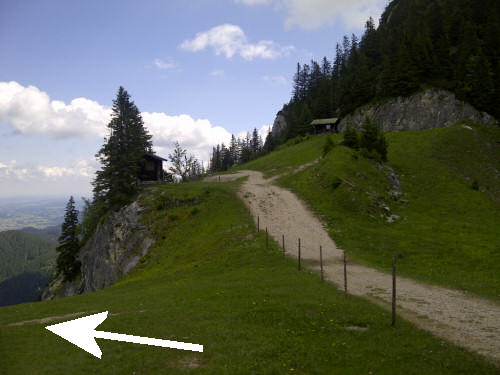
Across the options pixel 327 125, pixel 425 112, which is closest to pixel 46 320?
pixel 425 112

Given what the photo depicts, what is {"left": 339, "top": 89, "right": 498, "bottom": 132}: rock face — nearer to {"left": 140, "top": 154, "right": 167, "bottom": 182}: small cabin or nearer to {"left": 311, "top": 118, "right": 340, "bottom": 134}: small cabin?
{"left": 311, "top": 118, "right": 340, "bottom": 134}: small cabin

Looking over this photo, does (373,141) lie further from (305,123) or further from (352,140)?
(305,123)

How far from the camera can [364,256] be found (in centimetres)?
2688

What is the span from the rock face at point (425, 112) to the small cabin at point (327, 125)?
1093 cm

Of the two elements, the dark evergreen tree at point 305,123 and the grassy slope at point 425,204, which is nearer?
the grassy slope at point 425,204

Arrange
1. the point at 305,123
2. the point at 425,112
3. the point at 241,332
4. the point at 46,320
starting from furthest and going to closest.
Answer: the point at 305,123 → the point at 425,112 → the point at 46,320 → the point at 241,332

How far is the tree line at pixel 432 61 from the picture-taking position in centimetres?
6688

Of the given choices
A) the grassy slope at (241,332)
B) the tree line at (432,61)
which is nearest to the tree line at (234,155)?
the tree line at (432,61)

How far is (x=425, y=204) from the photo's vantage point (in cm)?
4119

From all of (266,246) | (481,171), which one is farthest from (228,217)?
(481,171)

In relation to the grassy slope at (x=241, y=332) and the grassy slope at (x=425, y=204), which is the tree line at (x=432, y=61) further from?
the grassy slope at (x=241, y=332)

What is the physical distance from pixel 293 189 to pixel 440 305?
34739mm

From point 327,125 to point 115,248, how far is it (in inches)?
2609

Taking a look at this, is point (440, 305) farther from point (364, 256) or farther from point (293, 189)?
point (293, 189)
